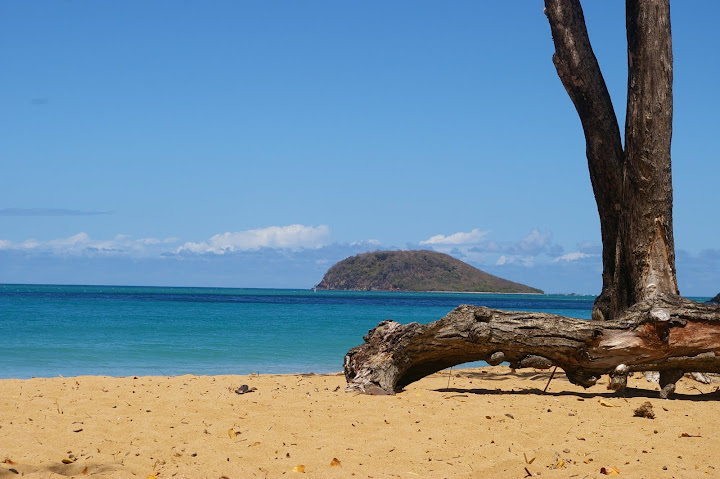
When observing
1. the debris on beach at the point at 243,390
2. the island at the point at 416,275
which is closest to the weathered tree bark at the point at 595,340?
the debris on beach at the point at 243,390

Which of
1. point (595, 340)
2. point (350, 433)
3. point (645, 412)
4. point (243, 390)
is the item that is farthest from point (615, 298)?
point (243, 390)

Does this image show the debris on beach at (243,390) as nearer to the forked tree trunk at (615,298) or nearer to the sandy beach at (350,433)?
the sandy beach at (350,433)

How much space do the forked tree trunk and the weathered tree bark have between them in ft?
0.03

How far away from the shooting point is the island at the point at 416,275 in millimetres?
128375

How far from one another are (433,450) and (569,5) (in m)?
6.24

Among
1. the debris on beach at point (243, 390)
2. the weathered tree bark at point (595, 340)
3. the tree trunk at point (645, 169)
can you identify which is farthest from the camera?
the tree trunk at point (645, 169)

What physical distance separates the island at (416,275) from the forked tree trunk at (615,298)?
11678 centimetres

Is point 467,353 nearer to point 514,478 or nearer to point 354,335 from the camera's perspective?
point 514,478

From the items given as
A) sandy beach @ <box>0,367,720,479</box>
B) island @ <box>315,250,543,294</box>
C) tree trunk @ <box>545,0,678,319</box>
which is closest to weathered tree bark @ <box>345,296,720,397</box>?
sandy beach @ <box>0,367,720,479</box>

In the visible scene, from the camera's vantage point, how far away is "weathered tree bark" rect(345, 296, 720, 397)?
6.56 m

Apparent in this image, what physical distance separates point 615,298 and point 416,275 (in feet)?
400

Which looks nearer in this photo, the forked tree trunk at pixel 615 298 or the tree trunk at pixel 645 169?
the forked tree trunk at pixel 615 298

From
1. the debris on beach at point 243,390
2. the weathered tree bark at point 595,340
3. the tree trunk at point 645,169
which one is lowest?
the debris on beach at point 243,390

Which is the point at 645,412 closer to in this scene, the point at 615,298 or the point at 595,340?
the point at 595,340
